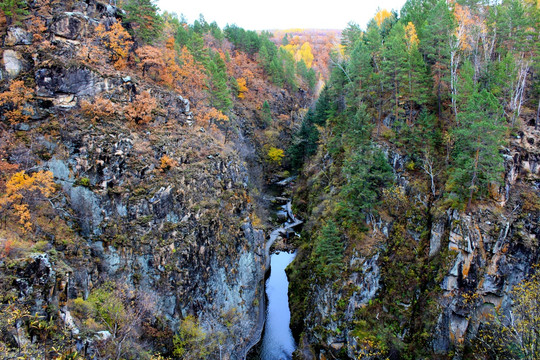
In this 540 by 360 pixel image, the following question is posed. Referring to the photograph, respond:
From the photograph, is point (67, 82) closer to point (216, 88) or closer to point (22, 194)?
point (22, 194)

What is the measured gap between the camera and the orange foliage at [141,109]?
30.7 m

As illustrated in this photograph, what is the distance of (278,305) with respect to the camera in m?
40.2

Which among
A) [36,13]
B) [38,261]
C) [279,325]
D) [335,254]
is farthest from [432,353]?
[36,13]

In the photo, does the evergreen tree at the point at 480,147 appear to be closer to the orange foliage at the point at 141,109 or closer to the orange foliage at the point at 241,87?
the orange foliage at the point at 141,109

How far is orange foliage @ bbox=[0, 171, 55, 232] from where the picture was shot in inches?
814

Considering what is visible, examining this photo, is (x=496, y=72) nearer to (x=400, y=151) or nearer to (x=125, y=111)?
(x=400, y=151)

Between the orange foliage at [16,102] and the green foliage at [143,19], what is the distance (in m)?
15.0

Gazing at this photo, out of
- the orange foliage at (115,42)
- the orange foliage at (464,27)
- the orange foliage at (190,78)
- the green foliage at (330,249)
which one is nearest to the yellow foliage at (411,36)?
the orange foliage at (464,27)

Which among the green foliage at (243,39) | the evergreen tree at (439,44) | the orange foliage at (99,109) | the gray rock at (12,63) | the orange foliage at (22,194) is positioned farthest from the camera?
the green foliage at (243,39)

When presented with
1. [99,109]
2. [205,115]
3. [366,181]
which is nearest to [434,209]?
[366,181]

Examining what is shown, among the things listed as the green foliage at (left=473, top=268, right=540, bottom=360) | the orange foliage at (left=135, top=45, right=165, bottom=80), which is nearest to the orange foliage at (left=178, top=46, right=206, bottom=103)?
the orange foliage at (left=135, top=45, right=165, bottom=80)

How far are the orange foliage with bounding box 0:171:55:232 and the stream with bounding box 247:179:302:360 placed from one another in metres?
24.6

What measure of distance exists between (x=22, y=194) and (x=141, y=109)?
13.4 m

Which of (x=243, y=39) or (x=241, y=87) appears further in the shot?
(x=243, y=39)
